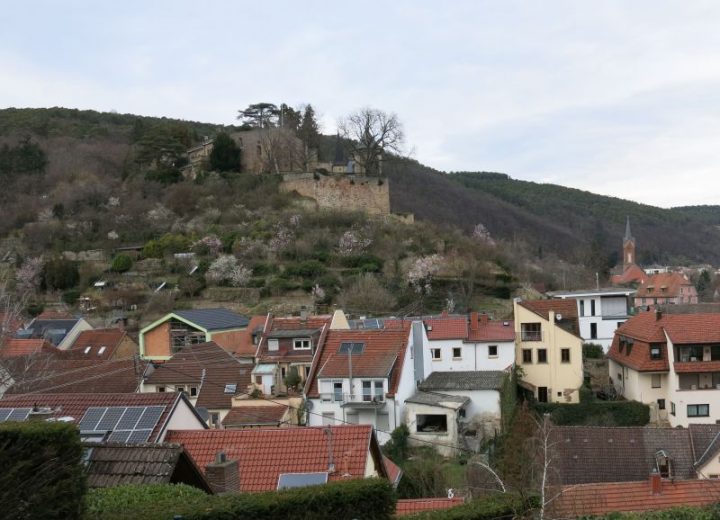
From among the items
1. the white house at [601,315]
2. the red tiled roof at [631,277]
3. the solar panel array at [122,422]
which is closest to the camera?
the solar panel array at [122,422]

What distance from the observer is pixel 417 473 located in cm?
1792

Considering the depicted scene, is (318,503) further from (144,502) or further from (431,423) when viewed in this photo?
(431,423)

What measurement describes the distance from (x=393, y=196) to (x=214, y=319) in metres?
51.8

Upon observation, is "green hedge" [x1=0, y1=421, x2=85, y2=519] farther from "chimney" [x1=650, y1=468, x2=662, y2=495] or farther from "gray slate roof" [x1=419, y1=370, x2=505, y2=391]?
"gray slate roof" [x1=419, y1=370, x2=505, y2=391]

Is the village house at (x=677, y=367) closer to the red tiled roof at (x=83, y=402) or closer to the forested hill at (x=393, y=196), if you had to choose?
the red tiled roof at (x=83, y=402)

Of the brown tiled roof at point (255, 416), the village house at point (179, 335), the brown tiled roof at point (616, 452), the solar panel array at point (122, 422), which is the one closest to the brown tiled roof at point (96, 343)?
the village house at point (179, 335)

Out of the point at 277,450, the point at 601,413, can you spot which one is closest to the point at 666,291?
the point at 601,413

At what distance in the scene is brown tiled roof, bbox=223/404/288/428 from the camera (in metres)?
22.5

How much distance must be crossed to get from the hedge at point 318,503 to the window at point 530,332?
22.8 metres

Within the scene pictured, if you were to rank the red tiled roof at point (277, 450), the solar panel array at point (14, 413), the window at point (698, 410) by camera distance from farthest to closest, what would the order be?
the window at point (698, 410) < the solar panel array at point (14, 413) < the red tiled roof at point (277, 450)

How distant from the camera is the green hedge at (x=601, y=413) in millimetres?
26469

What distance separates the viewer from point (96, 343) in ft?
117

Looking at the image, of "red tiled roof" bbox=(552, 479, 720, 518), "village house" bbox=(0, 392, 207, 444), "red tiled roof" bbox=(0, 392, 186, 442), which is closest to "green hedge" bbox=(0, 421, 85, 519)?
"village house" bbox=(0, 392, 207, 444)

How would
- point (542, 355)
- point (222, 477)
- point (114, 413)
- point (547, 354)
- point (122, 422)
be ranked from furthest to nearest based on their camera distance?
point (542, 355), point (547, 354), point (114, 413), point (122, 422), point (222, 477)
